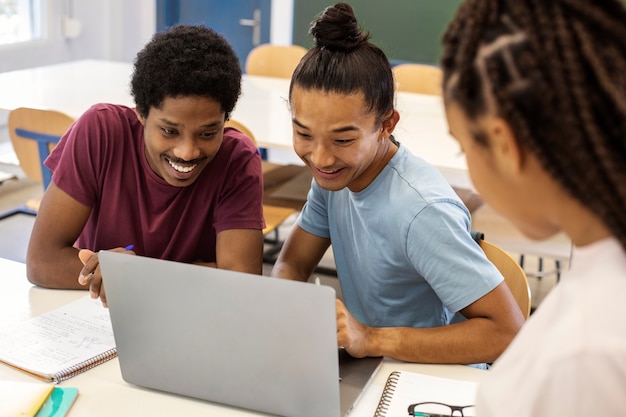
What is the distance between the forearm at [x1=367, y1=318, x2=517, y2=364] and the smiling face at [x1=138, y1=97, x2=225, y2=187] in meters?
0.51

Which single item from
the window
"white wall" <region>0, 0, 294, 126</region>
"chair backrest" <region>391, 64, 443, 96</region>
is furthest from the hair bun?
the window

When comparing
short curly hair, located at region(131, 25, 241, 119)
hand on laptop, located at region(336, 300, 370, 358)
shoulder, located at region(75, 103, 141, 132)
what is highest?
short curly hair, located at region(131, 25, 241, 119)

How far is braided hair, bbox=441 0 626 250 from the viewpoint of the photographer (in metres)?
0.60

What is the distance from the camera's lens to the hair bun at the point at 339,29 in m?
1.40

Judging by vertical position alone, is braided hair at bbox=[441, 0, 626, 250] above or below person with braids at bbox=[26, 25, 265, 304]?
above

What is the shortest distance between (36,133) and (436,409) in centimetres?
207

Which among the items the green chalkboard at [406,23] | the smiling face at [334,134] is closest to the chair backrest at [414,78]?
the green chalkboard at [406,23]

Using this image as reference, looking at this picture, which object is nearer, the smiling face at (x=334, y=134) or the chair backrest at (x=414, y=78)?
the smiling face at (x=334, y=134)

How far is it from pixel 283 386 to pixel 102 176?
749 mm

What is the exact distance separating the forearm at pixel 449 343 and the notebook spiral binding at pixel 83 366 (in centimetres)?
44

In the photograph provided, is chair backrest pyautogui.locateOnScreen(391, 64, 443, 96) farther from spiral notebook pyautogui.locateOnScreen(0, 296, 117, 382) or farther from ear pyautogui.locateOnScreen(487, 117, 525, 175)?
ear pyautogui.locateOnScreen(487, 117, 525, 175)

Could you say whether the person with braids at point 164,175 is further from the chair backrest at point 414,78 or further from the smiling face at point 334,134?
the chair backrest at point 414,78

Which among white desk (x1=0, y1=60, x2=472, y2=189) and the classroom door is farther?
the classroom door

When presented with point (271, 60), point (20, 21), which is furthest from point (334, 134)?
point (20, 21)
